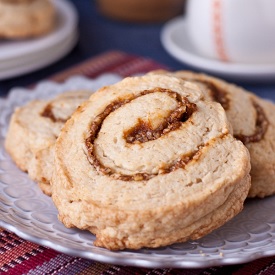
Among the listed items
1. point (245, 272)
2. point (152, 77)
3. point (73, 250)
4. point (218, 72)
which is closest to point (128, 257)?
point (73, 250)

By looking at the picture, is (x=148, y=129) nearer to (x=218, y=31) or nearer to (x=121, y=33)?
→ (x=218, y=31)

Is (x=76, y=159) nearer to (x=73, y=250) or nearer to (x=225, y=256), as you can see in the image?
(x=73, y=250)

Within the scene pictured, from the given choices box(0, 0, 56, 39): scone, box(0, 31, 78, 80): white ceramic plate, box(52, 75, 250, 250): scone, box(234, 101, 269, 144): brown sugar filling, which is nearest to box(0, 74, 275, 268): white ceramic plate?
box(52, 75, 250, 250): scone

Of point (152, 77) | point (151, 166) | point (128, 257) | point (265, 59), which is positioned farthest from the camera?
point (265, 59)

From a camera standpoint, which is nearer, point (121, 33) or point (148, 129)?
point (148, 129)

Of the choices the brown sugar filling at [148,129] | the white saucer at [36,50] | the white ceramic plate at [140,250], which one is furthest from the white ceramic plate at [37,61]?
the brown sugar filling at [148,129]

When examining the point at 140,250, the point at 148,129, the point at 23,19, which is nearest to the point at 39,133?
the point at 148,129
